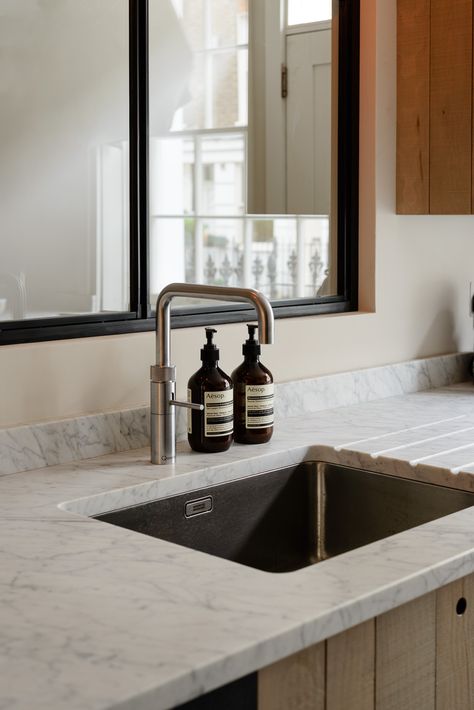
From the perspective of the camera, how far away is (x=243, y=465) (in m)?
1.74

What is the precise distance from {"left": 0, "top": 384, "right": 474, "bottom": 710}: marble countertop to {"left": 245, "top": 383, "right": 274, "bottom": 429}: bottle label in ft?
0.39

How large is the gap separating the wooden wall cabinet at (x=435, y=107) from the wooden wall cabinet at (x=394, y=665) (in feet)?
4.21

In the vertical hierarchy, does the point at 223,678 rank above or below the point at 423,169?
below

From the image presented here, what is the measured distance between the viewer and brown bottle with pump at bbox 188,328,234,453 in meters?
1.75

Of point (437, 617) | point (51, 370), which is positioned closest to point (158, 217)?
point (51, 370)

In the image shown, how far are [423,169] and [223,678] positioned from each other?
5.61ft

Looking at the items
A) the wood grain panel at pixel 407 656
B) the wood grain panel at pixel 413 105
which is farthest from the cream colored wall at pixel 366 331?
the wood grain panel at pixel 407 656

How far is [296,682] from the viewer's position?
109cm

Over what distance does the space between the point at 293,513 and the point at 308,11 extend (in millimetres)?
1285

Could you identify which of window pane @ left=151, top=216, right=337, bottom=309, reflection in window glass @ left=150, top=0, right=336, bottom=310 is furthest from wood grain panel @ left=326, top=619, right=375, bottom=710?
window pane @ left=151, top=216, right=337, bottom=309

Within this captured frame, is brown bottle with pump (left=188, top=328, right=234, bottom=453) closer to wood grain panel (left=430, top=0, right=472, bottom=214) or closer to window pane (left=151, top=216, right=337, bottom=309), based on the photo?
window pane (left=151, top=216, right=337, bottom=309)

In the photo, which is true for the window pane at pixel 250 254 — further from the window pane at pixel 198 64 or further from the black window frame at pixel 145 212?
the window pane at pixel 198 64

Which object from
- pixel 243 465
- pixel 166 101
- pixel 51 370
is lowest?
pixel 243 465

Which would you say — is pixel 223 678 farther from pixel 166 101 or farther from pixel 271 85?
pixel 271 85
